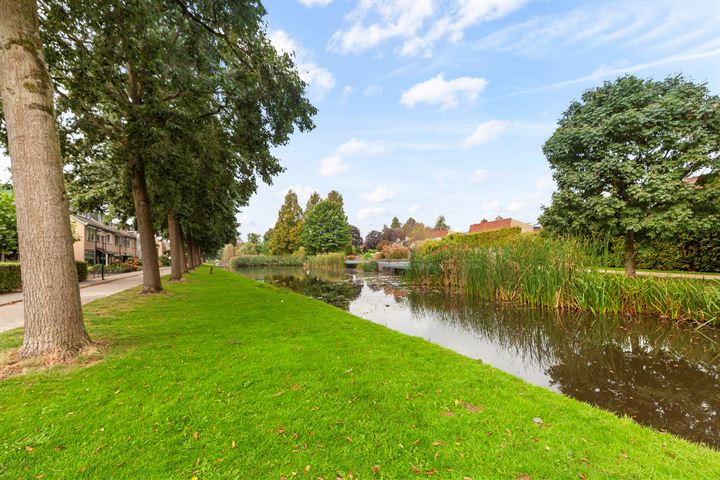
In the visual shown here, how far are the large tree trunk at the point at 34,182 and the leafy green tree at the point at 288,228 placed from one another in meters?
48.9

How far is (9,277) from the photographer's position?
1209cm

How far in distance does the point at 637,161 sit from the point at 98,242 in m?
49.0

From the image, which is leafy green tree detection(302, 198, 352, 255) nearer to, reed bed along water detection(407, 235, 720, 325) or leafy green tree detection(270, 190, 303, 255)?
leafy green tree detection(270, 190, 303, 255)

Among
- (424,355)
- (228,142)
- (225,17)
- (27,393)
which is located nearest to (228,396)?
(27,393)

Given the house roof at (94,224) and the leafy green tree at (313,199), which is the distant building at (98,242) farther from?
the leafy green tree at (313,199)

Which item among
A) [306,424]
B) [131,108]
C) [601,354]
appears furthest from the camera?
[131,108]

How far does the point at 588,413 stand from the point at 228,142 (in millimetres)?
9981

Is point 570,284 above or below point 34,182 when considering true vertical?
below

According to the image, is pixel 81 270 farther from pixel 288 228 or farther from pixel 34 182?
pixel 288 228

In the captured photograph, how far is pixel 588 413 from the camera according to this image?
10.4 feet

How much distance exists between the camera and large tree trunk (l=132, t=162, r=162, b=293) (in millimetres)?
9891

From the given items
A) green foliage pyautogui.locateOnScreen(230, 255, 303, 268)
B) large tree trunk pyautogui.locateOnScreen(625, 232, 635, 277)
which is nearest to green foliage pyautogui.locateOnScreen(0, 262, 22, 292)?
large tree trunk pyautogui.locateOnScreen(625, 232, 635, 277)

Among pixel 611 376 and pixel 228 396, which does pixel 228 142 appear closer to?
pixel 228 396

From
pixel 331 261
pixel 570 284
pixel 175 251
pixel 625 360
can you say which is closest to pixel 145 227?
pixel 175 251
